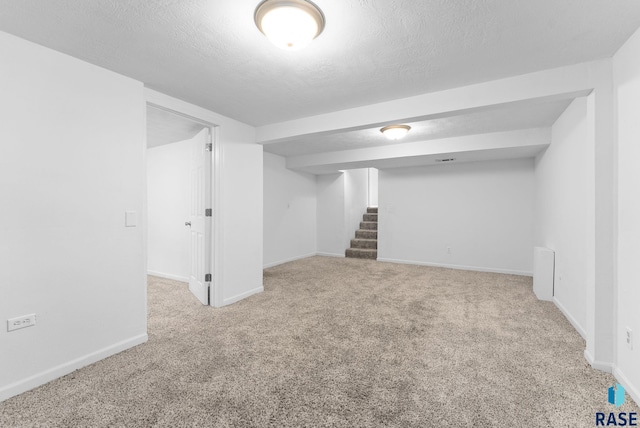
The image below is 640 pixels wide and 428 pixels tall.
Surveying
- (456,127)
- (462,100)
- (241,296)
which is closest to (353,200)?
(456,127)

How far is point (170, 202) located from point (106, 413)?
333 centimetres

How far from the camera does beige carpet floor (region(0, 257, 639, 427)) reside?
157 centimetres

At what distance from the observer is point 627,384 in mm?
1778

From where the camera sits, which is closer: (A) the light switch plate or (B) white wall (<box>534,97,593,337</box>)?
(A) the light switch plate

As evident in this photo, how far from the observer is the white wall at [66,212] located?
5.79 ft

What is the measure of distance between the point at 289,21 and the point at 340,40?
44 centimetres

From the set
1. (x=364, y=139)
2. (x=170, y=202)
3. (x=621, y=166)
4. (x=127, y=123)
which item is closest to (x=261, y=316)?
(x=127, y=123)

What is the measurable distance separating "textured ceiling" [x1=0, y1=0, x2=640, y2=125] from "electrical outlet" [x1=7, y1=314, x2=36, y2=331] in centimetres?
178

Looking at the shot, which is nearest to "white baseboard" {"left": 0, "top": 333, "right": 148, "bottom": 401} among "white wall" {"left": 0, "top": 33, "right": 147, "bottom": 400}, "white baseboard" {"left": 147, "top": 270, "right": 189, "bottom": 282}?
"white wall" {"left": 0, "top": 33, "right": 147, "bottom": 400}

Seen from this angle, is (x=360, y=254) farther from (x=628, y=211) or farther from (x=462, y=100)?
(x=628, y=211)

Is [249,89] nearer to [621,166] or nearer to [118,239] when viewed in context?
[118,239]

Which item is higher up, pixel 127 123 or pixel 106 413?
pixel 127 123

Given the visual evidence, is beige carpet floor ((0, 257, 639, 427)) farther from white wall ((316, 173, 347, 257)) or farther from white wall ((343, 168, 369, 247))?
white wall ((343, 168, 369, 247))

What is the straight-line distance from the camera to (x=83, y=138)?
2082 mm
